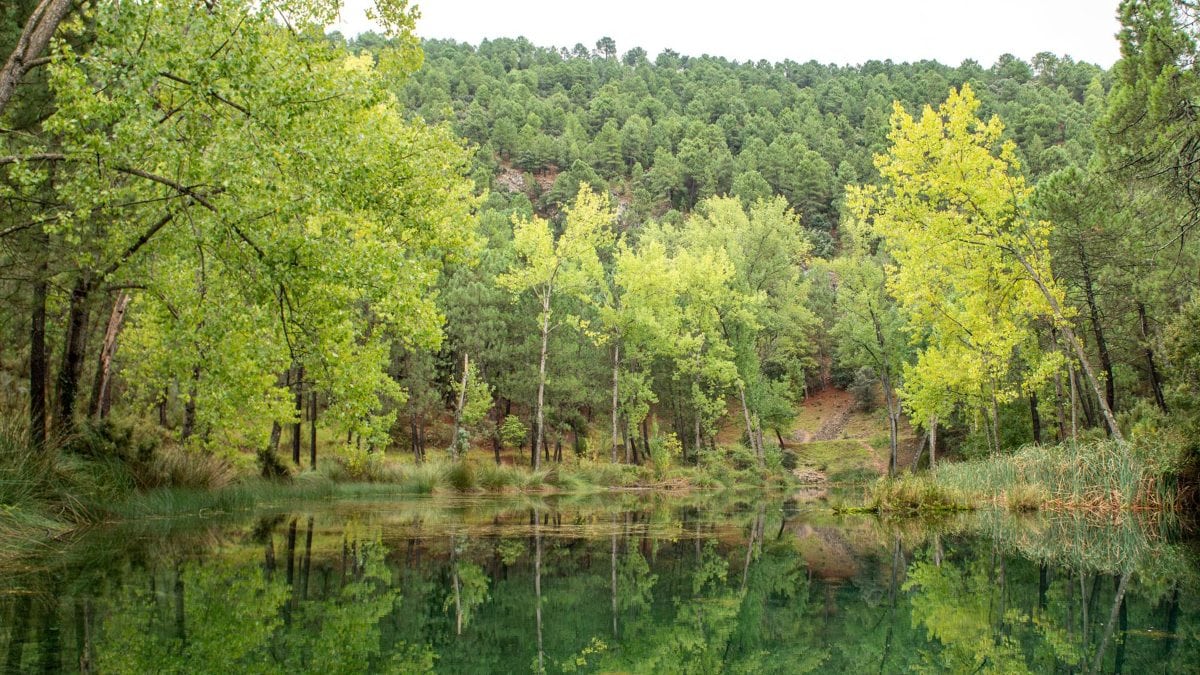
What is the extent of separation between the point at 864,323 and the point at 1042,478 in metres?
24.2

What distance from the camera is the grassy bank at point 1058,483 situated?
1218 centimetres

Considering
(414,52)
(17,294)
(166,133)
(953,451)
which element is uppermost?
(414,52)

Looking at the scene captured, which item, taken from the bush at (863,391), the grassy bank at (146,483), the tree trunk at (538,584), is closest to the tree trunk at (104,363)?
the grassy bank at (146,483)

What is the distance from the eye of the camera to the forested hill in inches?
3484

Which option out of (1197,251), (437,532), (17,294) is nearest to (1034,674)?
(437,532)

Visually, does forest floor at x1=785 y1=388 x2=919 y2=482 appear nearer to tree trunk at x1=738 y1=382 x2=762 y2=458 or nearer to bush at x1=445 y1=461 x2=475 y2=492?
tree trunk at x1=738 y1=382 x2=762 y2=458

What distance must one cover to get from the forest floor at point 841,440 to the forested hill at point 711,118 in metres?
24.0

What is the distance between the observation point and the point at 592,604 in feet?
16.9

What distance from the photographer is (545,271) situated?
32.2 metres

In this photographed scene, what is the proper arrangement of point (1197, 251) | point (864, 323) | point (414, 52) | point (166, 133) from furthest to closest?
point (864, 323)
point (1197, 251)
point (414, 52)
point (166, 133)

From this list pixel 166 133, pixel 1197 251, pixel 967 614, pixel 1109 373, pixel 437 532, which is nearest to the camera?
pixel 967 614

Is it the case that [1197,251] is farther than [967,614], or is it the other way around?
[1197,251]

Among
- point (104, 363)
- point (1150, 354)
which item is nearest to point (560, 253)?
point (104, 363)

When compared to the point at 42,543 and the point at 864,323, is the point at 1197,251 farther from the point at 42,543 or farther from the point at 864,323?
the point at 42,543
